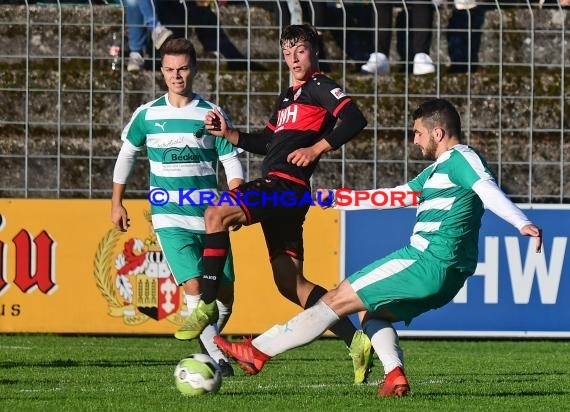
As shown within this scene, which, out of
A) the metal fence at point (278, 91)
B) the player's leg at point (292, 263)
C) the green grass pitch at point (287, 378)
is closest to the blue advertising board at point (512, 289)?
the green grass pitch at point (287, 378)

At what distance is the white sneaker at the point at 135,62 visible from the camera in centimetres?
1355

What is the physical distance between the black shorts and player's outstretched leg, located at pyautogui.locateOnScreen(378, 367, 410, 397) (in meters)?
1.29

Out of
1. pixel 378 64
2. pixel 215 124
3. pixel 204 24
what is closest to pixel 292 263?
pixel 215 124

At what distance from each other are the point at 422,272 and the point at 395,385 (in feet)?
1.95

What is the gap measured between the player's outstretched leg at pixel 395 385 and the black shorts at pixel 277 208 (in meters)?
1.29

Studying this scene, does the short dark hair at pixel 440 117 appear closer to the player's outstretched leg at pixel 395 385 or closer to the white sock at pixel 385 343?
the white sock at pixel 385 343

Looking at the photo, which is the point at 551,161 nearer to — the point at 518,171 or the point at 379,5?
the point at 518,171

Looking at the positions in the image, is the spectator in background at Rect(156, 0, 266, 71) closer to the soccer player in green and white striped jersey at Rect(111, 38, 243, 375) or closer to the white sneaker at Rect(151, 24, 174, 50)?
the white sneaker at Rect(151, 24, 174, 50)

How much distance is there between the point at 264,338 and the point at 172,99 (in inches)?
98.9

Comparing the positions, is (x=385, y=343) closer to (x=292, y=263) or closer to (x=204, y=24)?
(x=292, y=263)

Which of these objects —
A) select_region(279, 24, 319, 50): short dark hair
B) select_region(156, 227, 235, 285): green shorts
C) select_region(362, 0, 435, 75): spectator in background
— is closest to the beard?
select_region(279, 24, 319, 50): short dark hair

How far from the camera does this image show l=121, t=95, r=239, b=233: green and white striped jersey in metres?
9.16

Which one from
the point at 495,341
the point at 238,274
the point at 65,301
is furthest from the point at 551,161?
the point at 65,301

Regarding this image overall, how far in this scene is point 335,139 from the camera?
8.31 metres
